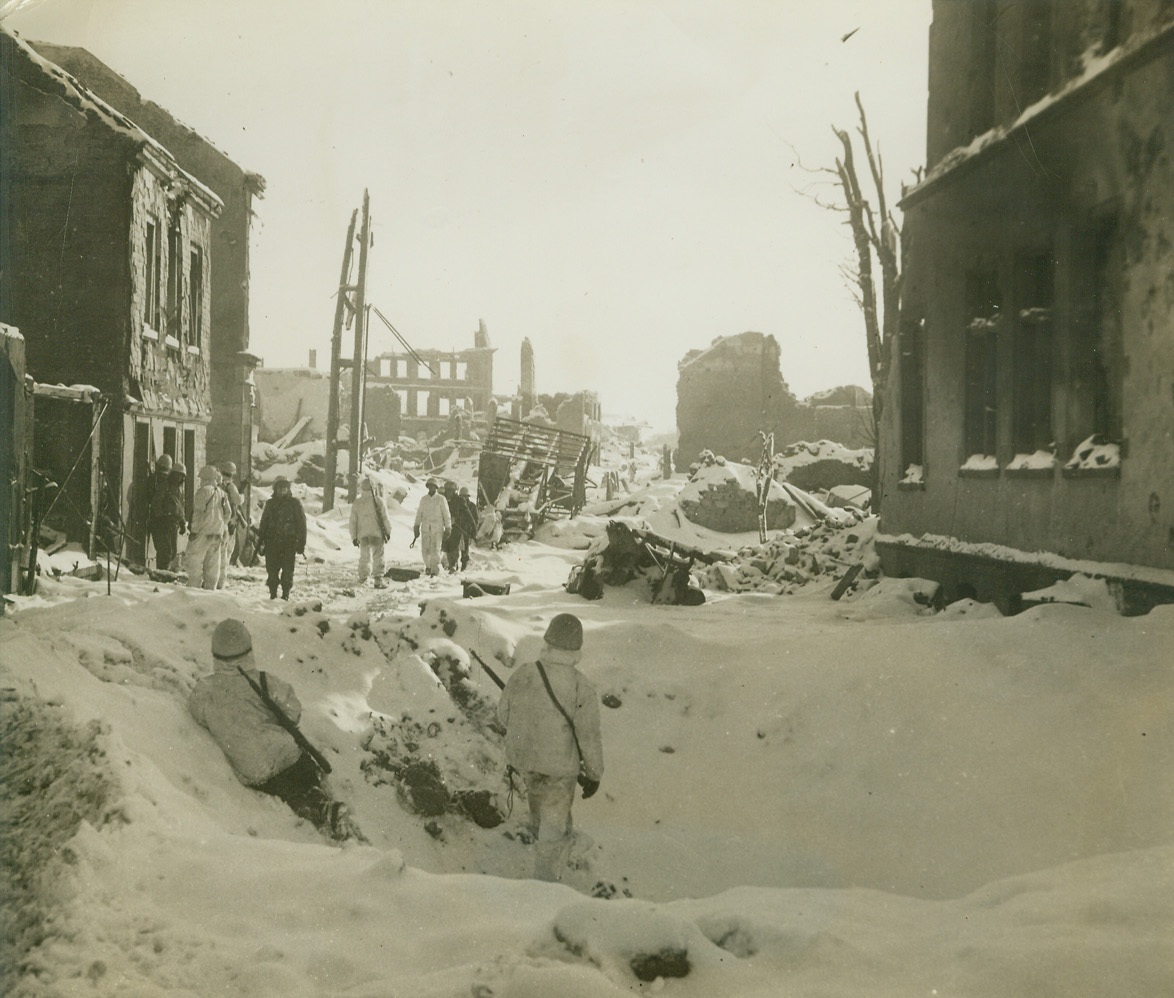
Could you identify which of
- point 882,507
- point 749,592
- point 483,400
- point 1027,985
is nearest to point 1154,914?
point 1027,985

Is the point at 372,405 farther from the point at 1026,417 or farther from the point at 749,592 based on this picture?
the point at 1026,417

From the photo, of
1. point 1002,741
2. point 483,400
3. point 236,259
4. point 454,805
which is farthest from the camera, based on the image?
point 483,400

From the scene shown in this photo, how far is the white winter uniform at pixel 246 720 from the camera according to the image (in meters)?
5.42

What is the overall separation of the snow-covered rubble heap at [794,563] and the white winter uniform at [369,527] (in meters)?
5.09

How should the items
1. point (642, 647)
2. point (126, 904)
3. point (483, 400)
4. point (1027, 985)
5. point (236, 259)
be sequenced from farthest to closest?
point (483, 400) < point (236, 259) < point (642, 647) < point (126, 904) < point (1027, 985)

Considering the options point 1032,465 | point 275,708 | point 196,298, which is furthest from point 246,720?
point 196,298

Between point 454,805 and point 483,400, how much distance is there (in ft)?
171

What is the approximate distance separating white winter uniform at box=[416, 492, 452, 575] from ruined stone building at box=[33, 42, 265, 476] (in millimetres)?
7195

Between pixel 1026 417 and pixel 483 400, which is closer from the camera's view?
pixel 1026 417

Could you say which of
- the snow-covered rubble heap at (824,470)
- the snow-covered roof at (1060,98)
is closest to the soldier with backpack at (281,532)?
the snow-covered roof at (1060,98)

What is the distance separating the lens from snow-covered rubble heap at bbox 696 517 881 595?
14578 mm

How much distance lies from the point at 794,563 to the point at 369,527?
6.76 meters

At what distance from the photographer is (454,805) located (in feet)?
21.8

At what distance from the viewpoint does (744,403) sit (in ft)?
128
